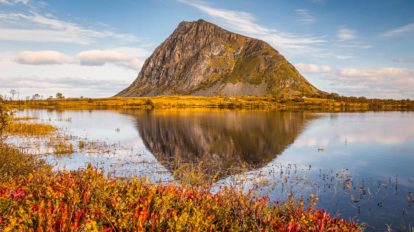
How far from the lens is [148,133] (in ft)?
212

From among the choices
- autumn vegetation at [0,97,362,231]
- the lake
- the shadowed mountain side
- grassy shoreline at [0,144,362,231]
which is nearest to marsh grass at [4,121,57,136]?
the lake

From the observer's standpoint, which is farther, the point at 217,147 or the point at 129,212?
the point at 217,147

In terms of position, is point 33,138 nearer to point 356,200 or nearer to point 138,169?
point 138,169

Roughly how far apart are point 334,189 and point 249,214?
18582mm

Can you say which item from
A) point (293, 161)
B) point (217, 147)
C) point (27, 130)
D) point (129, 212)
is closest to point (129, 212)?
point (129, 212)

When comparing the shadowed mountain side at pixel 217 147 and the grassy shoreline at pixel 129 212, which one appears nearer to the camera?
the grassy shoreline at pixel 129 212

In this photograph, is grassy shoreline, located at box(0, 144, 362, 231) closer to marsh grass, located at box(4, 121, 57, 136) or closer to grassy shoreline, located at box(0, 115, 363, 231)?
grassy shoreline, located at box(0, 115, 363, 231)

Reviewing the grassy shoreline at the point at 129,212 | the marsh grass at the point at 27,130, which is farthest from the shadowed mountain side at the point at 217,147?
the grassy shoreline at the point at 129,212

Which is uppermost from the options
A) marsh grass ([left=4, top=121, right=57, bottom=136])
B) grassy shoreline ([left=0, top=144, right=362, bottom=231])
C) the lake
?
grassy shoreline ([left=0, top=144, right=362, bottom=231])

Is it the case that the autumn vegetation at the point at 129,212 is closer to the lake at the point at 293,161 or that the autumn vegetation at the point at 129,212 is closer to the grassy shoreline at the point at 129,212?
the grassy shoreline at the point at 129,212

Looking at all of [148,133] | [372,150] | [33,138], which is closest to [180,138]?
[148,133]

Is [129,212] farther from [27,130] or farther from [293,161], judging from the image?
[27,130]

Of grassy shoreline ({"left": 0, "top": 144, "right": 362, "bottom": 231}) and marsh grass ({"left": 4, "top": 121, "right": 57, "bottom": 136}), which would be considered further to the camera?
marsh grass ({"left": 4, "top": 121, "right": 57, "bottom": 136})

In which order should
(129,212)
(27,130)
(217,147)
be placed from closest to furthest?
(129,212)
(217,147)
(27,130)
